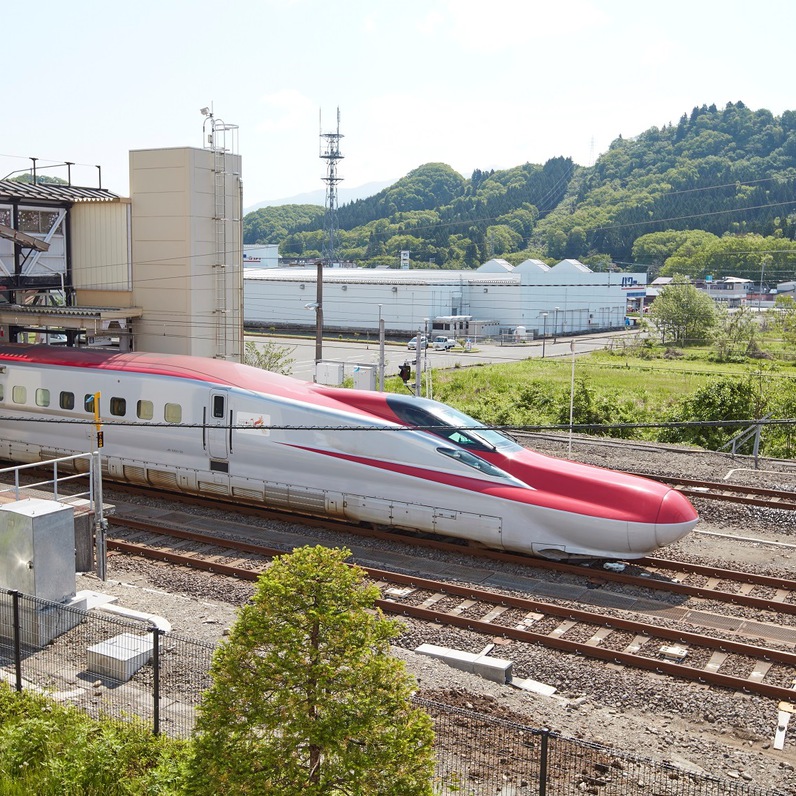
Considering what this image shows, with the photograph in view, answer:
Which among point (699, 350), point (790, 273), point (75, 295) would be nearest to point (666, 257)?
point (790, 273)

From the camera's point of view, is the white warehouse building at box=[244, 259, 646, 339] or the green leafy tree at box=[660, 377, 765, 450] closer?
the green leafy tree at box=[660, 377, 765, 450]

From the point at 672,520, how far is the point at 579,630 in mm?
3157

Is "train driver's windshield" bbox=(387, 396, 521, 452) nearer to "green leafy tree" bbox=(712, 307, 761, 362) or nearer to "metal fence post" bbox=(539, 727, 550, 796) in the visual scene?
"metal fence post" bbox=(539, 727, 550, 796)

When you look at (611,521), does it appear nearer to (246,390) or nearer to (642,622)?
(642,622)

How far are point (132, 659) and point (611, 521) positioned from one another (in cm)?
867

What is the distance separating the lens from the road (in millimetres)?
60125

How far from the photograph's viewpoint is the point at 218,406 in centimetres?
2025

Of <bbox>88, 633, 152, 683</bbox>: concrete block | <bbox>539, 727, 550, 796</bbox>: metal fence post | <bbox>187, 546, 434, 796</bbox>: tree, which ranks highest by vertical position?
<bbox>187, 546, 434, 796</bbox>: tree

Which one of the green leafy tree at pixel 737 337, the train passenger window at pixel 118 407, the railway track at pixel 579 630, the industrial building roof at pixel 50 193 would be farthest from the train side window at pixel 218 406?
the green leafy tree at pixel 737 337

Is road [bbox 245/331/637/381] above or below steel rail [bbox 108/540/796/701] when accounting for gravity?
above

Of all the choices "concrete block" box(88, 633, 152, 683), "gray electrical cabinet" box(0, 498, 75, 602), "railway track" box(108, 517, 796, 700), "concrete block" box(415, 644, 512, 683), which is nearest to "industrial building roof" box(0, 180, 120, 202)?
"railway track" box(108, 517, 796, 700)

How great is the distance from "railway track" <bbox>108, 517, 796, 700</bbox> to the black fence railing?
10.5ft

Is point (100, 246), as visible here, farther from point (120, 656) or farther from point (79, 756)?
point (79, 756)

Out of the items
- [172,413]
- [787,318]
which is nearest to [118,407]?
[172,413]
